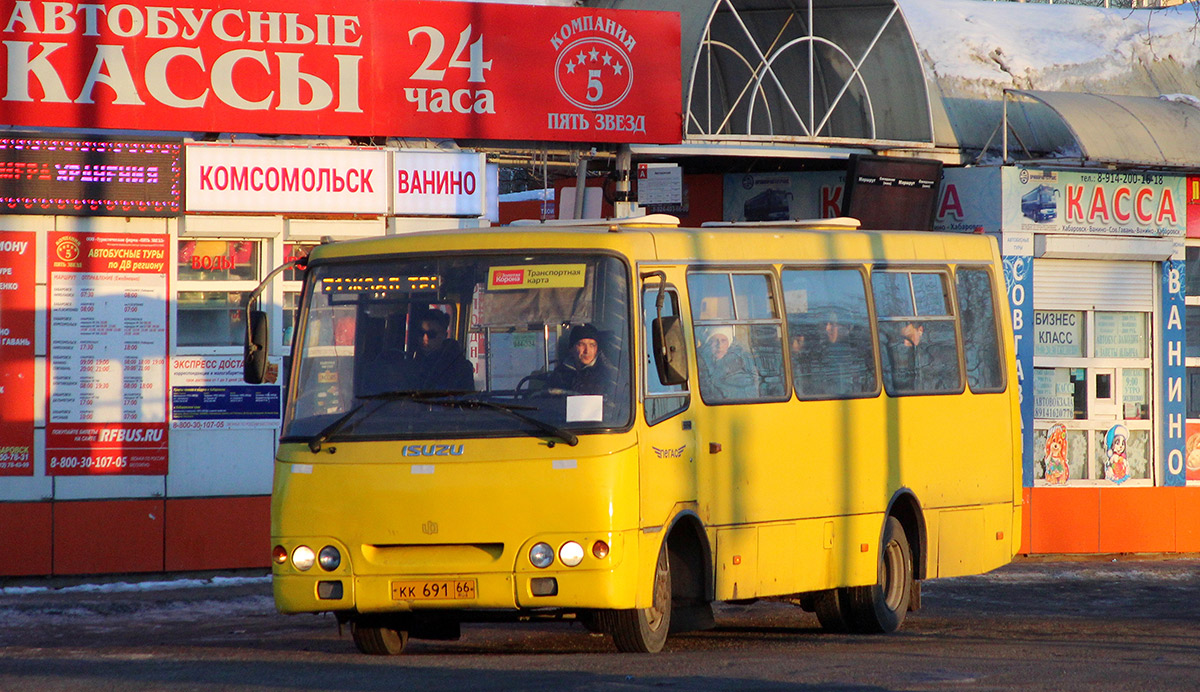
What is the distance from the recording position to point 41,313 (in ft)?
50.4

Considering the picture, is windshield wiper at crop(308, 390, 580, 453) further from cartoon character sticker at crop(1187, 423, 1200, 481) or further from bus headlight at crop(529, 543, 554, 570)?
cartoon character sticker at crop(1187, 423, 1200, 481)

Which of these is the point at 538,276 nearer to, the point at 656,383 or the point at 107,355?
the point at 656,383

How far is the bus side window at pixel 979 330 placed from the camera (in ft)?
42.9

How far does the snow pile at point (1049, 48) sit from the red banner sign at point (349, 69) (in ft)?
16.3

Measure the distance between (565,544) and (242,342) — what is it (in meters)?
7.38

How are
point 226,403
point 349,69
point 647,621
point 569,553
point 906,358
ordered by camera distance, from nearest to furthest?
point 569,553 < point 647,621 < point 906,358 < point 226,403 < point 349,69

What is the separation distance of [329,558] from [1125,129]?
38.5ft

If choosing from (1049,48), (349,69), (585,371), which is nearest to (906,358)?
(585,371)

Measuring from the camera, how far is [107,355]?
1552 cm

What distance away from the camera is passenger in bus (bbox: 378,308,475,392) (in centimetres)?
962

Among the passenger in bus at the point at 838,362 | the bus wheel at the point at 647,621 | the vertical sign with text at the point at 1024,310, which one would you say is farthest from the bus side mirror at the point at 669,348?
the vertical sign with text at the point at 1024,310

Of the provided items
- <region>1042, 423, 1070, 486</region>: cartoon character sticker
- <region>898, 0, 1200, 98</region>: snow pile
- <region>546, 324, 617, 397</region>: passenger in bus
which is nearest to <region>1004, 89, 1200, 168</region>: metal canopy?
<region>898, 0, 1200, 98</region>: snow pile

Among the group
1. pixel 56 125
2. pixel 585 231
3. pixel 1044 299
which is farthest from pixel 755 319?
pixel 1044 299

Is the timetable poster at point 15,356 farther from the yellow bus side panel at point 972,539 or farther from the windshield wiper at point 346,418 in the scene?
the yellow bus side panel at point 972,539
